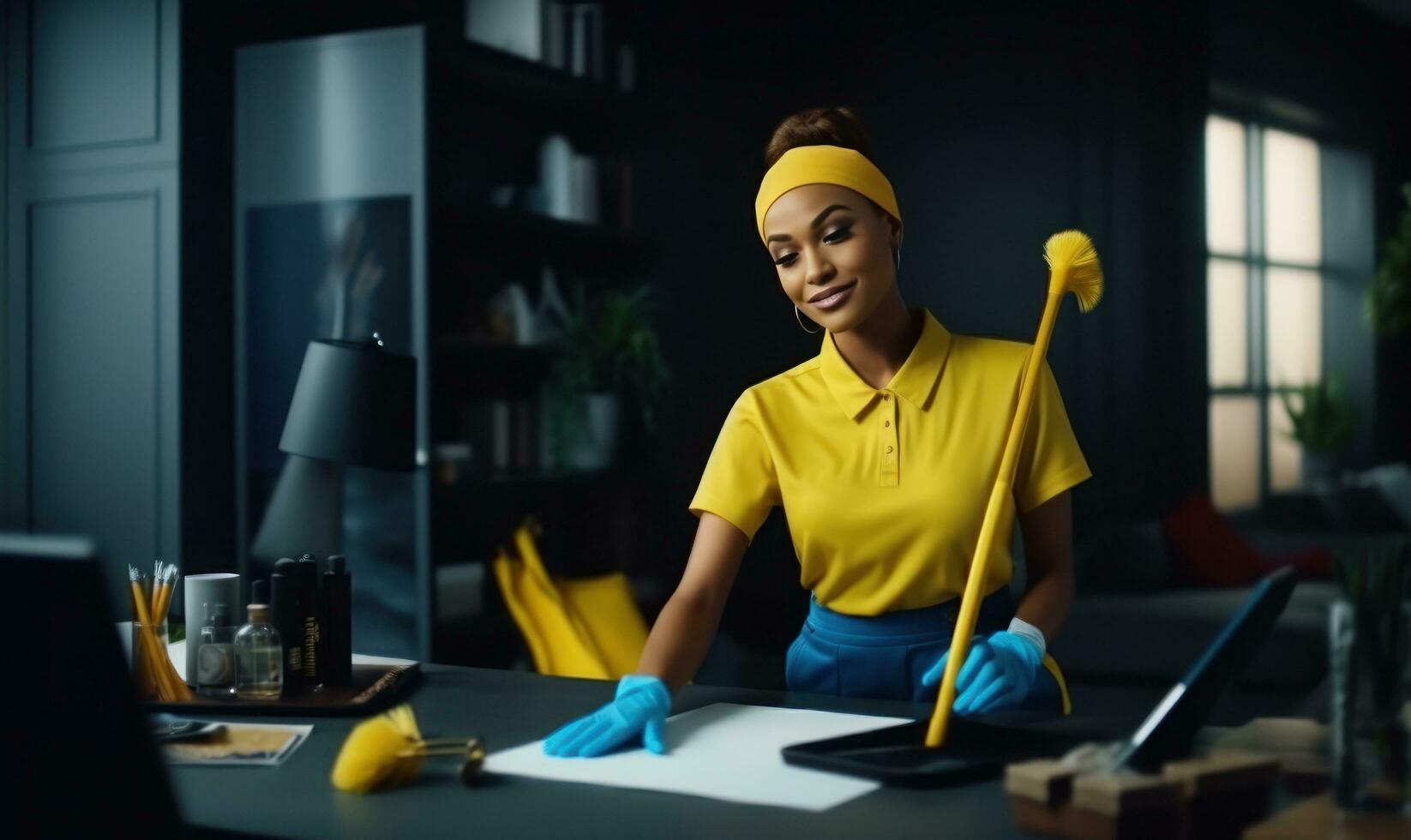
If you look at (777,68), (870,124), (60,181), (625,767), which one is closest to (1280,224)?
(870,124)

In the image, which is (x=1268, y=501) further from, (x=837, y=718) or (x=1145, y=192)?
(x=837, y=718)

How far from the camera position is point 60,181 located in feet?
13.7

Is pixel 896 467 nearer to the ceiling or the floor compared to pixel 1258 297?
nearer to the floor

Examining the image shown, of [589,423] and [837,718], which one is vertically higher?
[589,423]

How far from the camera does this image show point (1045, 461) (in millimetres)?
1932

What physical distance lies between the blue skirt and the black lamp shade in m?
0.63

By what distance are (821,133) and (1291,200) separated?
415 centimetres

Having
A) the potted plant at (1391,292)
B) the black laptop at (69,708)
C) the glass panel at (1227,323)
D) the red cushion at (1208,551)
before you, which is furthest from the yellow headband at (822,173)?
the potted plant at (1391,292)

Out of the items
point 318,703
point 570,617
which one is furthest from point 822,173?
point 570,617

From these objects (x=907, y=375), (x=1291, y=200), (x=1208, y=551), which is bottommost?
(x=1208, y=551)

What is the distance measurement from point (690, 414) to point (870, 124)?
1285 millimetres

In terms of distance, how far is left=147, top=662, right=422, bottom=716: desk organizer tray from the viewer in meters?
1.72

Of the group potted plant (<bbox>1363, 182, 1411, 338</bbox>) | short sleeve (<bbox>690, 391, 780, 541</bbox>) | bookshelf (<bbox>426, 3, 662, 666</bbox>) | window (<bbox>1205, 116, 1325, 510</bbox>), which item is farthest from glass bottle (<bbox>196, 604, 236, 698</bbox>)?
potted plant (<bbox>1363, 182, 1411, 338</bbox>)

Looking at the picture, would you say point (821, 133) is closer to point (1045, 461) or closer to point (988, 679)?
point (1045, 461)
